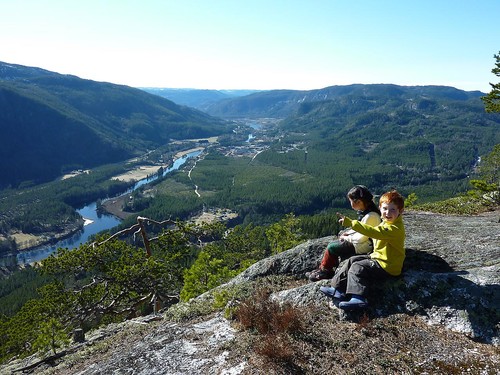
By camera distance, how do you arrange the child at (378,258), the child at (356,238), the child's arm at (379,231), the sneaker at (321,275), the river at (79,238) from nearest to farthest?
the child's arm at (379,231), the child at (378,258), the child at (356,238), the sneaker at (321,275), the river at (79,238)

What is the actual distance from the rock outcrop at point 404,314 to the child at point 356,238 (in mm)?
789

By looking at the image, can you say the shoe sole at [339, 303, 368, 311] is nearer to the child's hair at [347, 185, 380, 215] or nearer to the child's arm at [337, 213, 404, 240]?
the child's arm at [337, 213, 404, 240]

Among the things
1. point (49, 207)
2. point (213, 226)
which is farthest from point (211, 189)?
point (213, 226)

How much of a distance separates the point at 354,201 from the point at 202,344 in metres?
5.19

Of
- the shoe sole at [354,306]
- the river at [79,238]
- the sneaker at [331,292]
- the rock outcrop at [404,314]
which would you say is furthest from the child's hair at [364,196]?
the river at [79,238]

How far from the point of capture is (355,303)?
700 centimetres

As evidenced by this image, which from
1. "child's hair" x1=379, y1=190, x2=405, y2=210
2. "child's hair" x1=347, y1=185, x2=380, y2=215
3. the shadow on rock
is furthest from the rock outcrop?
"child's hair" x1=379, y1=190, x2=405, y2=210

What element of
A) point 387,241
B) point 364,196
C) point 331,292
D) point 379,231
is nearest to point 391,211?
A: point 379,231

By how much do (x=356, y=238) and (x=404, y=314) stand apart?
198 cm

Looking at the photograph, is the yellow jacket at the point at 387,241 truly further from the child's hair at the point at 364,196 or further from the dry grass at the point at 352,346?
the child's hair at the point at 364,196

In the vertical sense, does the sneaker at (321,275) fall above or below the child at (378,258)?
below

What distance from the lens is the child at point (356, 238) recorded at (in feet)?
26.3

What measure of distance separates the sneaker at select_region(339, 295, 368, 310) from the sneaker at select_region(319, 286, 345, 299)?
325mm

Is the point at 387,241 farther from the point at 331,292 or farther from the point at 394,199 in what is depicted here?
the point at 331,292
